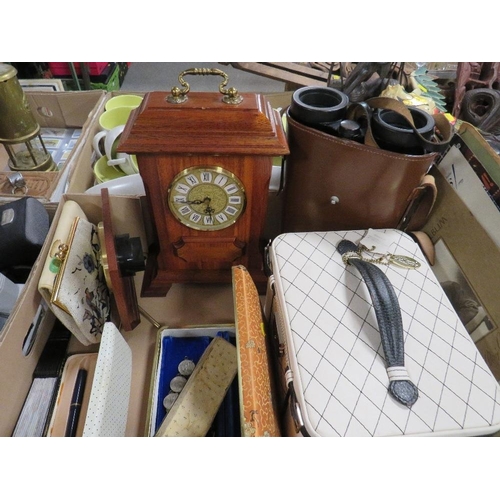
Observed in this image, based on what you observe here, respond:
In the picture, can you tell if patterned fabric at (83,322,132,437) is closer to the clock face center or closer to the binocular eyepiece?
the clock face center

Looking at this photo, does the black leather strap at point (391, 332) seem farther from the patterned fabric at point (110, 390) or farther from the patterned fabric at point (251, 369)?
the patterned fabric at point (110, 390)

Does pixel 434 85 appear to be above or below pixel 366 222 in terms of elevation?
above

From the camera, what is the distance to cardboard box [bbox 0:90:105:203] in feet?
3.03

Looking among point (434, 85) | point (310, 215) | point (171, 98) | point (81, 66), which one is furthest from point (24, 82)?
point (434, 85)

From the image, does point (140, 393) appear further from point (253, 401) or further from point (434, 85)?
point (434, 85)

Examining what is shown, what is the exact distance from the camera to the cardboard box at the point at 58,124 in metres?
0.92

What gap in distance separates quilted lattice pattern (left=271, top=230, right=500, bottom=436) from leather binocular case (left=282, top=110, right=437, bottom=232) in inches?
4.3

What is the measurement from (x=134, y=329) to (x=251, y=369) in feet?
1.44

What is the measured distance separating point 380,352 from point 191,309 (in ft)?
1.59

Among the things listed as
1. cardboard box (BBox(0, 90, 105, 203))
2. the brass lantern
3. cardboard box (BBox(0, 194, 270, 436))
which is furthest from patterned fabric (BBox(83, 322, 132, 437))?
the brass lantern

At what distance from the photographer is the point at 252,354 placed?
0.54 m

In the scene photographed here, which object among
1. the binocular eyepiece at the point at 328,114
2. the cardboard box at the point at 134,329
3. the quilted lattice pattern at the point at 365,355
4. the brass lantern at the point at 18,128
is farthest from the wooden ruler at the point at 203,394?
the brass lantern at the point at 18,128

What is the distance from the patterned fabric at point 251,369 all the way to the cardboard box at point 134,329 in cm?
27

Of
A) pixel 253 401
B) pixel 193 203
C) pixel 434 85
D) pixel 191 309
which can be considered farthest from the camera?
pixel 434 85
